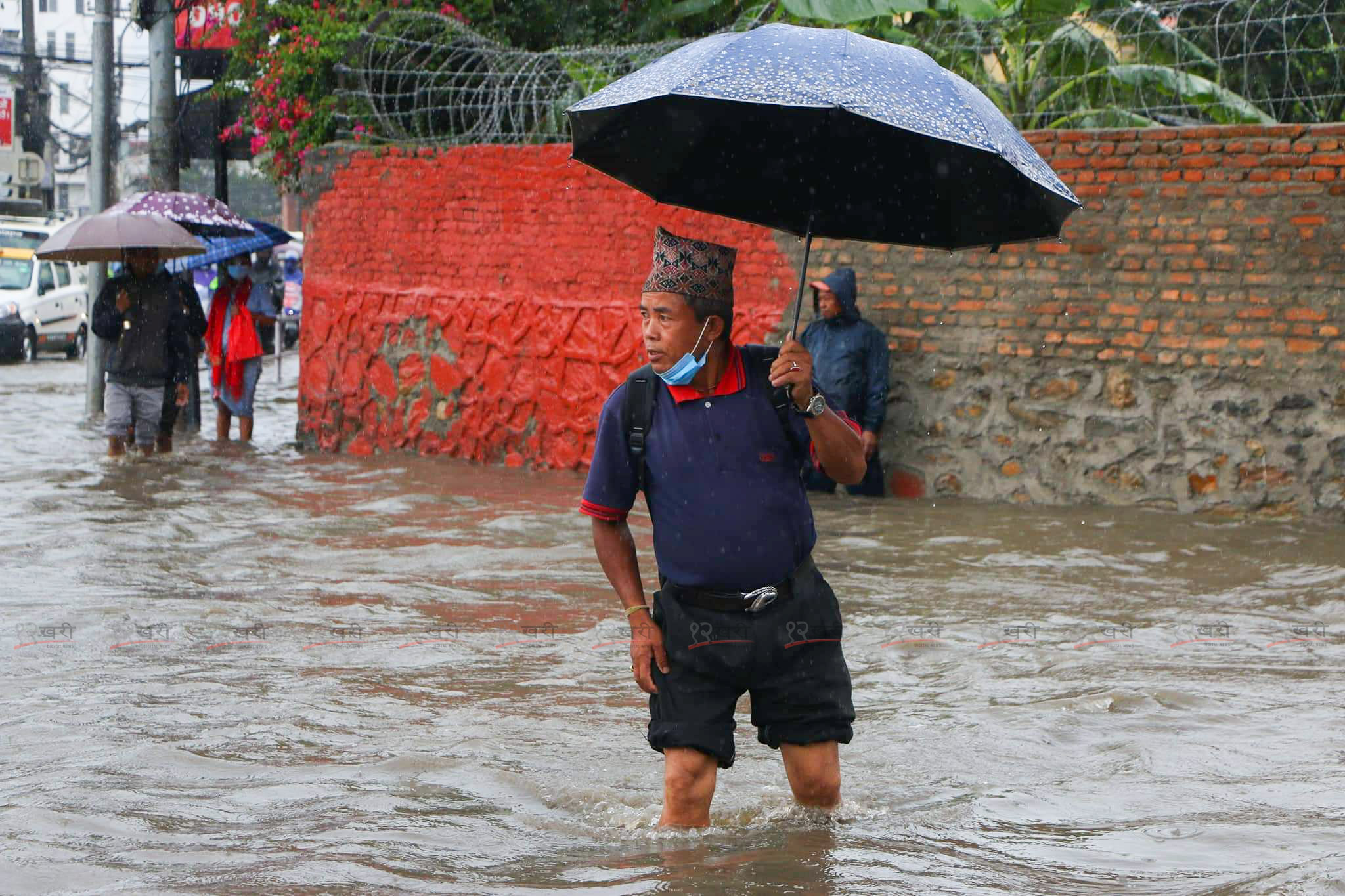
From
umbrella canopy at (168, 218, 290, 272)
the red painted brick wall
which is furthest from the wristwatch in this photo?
umbrella canopy at (168, 218, 290, 272)

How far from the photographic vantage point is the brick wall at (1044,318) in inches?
394

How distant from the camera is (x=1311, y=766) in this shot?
17.6 feet

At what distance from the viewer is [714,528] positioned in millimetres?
4285

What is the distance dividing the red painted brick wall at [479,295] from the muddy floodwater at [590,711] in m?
2.02

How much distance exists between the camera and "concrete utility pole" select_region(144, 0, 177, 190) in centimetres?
1605

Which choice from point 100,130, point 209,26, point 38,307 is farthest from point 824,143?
point 38,307

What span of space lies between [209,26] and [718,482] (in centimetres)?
1792

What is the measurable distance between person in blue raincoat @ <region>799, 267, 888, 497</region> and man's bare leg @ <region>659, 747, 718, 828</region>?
6.59 metres

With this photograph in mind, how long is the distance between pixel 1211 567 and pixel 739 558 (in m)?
5.46

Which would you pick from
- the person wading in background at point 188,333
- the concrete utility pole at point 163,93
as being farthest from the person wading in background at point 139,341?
the concrete utility pole at point 163,93

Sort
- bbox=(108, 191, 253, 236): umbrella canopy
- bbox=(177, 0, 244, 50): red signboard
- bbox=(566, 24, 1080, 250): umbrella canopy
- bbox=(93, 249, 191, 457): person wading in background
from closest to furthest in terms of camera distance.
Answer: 1. bbox=(566, 24, 1080, 250): umbrella canopy
2. bbox=(93, 249, 191, 457): person wading in background
3. bbox=(108, 191, 253, 236): umbrella canopy
4. bbox=(177, 0, 244, 50): red signboard

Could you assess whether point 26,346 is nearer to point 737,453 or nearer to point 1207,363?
point 1207,363

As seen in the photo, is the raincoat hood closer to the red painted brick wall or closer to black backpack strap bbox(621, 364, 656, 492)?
the red painted brick wall

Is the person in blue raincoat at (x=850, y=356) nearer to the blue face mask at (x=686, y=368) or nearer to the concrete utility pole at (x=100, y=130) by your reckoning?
the blue face mask at (x=686, y=368)
